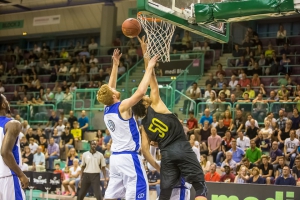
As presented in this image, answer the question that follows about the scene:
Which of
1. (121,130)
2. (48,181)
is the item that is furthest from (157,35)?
(48,181)

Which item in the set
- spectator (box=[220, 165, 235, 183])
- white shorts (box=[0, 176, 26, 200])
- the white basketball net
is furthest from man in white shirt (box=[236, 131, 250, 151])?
white shorts (box=[0, 176, 26, 200])

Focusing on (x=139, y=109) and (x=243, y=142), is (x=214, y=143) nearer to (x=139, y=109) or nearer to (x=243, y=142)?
(x=243, y=142)

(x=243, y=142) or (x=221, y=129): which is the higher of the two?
(x=221, y=129)

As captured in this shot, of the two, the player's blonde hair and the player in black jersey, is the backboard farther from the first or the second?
the player's blonde hair

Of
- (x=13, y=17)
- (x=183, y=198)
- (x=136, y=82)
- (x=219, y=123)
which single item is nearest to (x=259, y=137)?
(x=219, y=123)

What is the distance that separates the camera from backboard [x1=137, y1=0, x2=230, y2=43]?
28.9 ft

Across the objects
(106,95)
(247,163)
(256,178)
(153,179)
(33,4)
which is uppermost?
(33,4)

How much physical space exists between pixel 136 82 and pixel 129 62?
10.7ft

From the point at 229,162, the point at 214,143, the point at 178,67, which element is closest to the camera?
the point at 229,162

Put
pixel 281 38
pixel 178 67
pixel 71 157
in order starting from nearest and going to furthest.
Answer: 1. pixel 71 157
2. pixel 178 67
3. pixel 281 38

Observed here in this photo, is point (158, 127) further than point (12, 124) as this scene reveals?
Yes

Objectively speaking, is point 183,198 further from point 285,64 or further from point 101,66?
point 101,66

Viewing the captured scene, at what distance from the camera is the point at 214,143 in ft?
52.7

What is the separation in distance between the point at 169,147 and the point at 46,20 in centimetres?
2272
